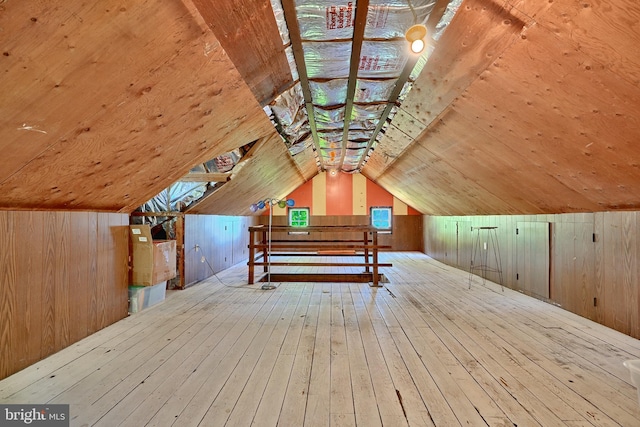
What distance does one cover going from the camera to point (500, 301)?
13.7 ft

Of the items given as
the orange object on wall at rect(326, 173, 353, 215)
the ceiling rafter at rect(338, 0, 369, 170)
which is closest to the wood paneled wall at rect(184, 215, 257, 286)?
the ceiling rafter at rect(338, 0, 369, 170)

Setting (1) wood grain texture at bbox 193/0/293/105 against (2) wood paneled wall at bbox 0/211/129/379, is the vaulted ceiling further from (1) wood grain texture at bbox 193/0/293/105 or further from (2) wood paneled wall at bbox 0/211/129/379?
(2) wood paneled wall at bbox 0/211/129/379

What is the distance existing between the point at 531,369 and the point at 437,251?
5962 millimetres

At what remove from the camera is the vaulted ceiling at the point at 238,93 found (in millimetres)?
1478

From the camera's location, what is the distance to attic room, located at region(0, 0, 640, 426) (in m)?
1.68

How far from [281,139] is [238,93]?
6.62 feet

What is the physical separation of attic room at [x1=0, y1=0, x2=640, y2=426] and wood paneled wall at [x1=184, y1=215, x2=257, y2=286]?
0.80 m

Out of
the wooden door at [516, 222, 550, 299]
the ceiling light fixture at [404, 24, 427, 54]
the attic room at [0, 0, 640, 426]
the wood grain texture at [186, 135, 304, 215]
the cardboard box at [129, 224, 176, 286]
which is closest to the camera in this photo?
the attic room at [0, 0, 640, 426]

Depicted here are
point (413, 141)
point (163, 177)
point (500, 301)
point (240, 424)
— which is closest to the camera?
point (240, 424)

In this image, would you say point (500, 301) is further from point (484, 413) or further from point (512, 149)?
point (484, 413)

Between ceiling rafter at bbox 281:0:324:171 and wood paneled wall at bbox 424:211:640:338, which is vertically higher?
ceiling rafter at bbox 281:0:324:171

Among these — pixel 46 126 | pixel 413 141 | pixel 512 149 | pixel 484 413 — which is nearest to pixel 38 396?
pixel 46 126

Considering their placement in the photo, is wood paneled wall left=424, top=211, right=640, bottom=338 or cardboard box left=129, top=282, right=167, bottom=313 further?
cardboard box left=129, top=282, right=167, bottom=313

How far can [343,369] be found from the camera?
2.31m
